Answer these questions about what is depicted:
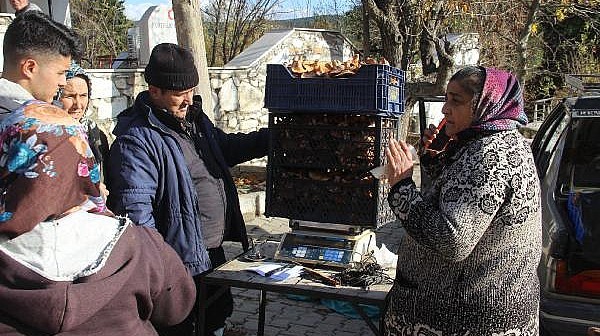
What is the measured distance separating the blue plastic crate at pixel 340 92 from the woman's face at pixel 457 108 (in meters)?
0.60

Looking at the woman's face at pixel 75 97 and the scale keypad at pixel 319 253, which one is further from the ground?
Answer: the woman's face at pixel 75 97

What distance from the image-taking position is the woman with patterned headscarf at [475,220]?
2.12 meters

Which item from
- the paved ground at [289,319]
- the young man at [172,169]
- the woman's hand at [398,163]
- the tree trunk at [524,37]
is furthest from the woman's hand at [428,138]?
the tree trunk at [524,37]

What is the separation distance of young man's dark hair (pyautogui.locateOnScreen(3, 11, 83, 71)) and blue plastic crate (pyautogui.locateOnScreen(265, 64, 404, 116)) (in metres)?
1.17

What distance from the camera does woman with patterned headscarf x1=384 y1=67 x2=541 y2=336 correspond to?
2.12 meters

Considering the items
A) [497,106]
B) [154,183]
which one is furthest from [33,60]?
[497,106]

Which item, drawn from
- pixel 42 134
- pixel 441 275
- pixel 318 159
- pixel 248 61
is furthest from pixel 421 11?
pixel 42 134

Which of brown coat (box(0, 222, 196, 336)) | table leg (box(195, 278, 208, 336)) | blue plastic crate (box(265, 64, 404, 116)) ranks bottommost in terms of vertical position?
table leg (box(195, 278, 208, 336))

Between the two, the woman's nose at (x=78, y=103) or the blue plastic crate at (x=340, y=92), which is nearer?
Result: the blue plastic crate at (x=340, y=92)

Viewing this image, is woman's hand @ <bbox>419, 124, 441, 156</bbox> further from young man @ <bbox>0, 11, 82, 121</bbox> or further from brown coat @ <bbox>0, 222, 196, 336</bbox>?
young man @ <bbox>0, 11, 82, 121</bbox>

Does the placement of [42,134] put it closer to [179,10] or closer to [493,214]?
[493,214]

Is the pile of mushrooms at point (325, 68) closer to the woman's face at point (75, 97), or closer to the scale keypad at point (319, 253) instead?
the scale keypad at point (319, 253)

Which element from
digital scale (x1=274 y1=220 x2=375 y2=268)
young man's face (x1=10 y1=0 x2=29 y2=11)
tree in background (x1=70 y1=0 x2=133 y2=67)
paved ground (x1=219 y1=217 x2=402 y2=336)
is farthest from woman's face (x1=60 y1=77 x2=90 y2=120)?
tree in background (x1=70 y1=0 x2=133 y2=67)

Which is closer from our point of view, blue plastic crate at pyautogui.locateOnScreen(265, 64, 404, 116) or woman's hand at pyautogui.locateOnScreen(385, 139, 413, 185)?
woman's hand at pyautogui.locateOnScreen(385, 139, 413, 185)
